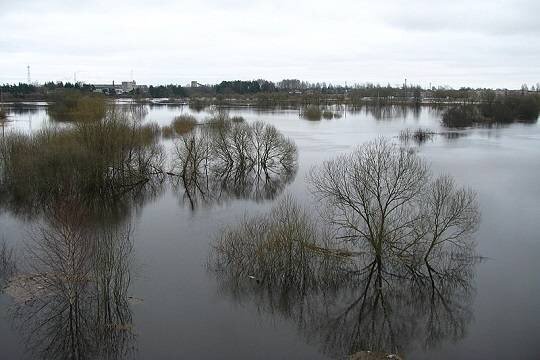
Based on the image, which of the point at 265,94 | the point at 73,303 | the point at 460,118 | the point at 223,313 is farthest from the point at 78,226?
the point at 265,94

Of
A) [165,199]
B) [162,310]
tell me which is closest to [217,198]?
[165,199]

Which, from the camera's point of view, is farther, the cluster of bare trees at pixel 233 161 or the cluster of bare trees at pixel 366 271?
the cluster of bare trees at pixel 233 161

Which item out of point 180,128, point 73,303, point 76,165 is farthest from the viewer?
point 180,128

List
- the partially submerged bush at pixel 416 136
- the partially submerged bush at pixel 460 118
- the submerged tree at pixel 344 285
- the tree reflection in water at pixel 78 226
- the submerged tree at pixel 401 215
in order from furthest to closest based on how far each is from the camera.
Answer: the partially submerged bush at pixel 460 118
the partially submerged bush at pixel 416 136
the submerged tree at pixel 401 215
the submerged tree at pixel 344 285
the tree reflection in water at pixel 78 226

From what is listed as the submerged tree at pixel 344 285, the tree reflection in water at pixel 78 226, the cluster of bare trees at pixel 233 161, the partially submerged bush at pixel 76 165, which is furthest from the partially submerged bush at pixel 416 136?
the submerged tree at pixel 344 285

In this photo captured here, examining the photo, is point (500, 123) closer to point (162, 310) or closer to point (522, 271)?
point (522, 271)

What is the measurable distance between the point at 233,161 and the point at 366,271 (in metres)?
20.6

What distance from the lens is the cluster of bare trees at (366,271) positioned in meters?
13.8

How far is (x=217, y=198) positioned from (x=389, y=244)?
12.2m

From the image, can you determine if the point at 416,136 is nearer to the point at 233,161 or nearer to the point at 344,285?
the point at 233,161

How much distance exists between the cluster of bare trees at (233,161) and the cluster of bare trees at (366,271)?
10760 millimetres

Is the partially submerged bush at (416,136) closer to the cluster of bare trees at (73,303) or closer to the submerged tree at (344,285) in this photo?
the submerged tree at (344,285)

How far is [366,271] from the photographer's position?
16766mm

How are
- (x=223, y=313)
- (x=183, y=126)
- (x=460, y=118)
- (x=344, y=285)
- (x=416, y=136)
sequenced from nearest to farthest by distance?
(x=223, y=313) → (x=344, y=285) → (x=183, y=126) → (x=416, y=136) → (x=460, y=118)
